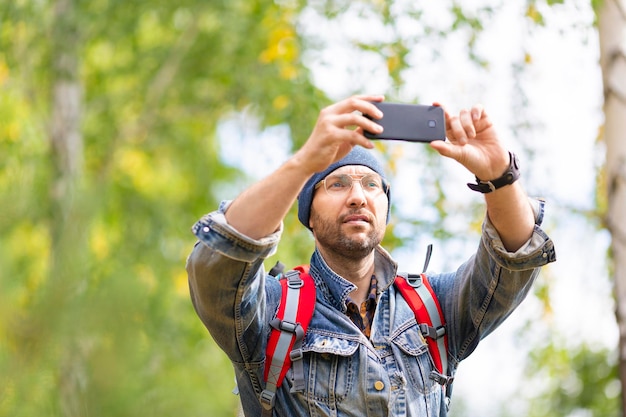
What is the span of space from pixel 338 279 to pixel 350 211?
223mm

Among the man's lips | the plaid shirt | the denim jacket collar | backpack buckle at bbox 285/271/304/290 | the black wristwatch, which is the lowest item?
the plaid shirt

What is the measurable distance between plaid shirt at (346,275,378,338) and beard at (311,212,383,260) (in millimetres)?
137

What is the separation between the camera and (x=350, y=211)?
9.30ft

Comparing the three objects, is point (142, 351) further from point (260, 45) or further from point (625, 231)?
point (260, 45)

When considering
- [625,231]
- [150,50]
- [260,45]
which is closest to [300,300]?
[625,231]

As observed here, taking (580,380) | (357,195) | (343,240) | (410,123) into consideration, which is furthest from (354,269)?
(580,380)

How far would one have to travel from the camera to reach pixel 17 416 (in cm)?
114

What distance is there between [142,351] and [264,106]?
20.4 ft

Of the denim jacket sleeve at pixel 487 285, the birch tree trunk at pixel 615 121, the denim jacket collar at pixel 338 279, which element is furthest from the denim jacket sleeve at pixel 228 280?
the birch tree trunk at pixel 615 121

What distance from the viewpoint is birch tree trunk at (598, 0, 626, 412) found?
4867 mm

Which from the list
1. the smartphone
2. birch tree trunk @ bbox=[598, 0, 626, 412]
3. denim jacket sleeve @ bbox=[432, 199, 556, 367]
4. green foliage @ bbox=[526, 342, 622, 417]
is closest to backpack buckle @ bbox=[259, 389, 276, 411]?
denim jacket sleeve @ bbox=[432, 199, 556, 367]

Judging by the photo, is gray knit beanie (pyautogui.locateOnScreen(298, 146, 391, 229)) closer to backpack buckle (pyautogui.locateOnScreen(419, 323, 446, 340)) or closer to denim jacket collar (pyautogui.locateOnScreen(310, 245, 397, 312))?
denim jacket collar (pyautogui.locateOnScreen(310, 245, 397, 312))

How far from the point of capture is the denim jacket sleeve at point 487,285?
2645 millimetres

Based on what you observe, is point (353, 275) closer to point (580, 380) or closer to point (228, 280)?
point (228, 280)
